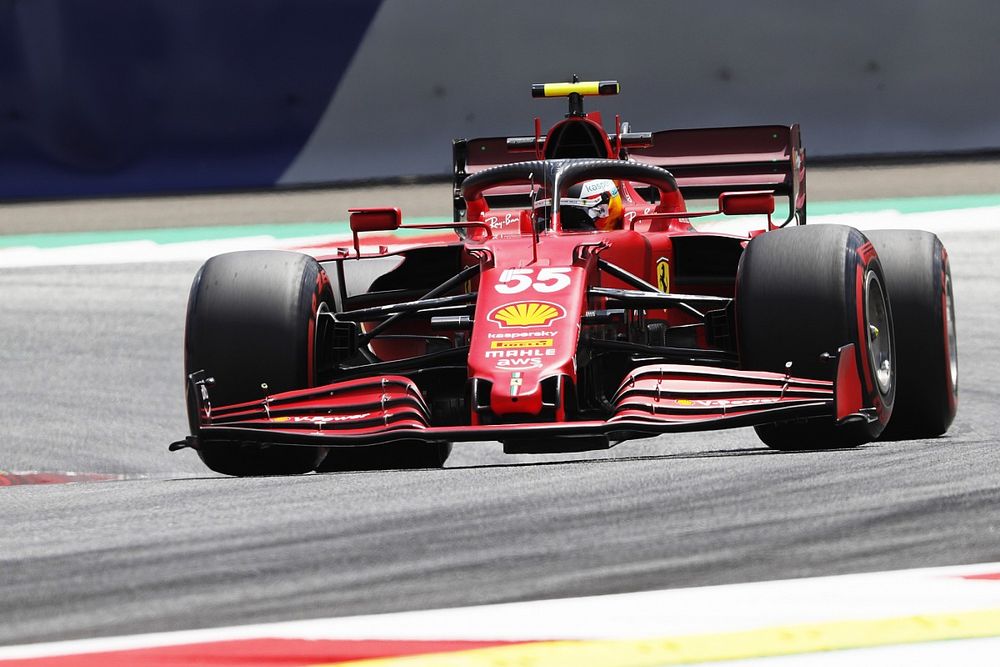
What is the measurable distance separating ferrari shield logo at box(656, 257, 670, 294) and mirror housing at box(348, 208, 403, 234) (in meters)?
1.03

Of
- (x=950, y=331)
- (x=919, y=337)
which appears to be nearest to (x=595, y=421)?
(x=919, y=337)

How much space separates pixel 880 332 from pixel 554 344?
123 centimetres

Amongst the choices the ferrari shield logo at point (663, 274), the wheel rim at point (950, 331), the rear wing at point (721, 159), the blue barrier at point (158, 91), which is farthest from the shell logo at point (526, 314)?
the blue barrier at point (158, 91)

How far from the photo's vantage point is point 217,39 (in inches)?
516

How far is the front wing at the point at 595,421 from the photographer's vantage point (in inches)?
196

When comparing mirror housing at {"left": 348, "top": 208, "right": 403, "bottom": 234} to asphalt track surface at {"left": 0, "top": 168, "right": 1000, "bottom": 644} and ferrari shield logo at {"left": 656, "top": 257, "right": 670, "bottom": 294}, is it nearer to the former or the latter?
ferrari shield logo at {"left": 656, "top": 257, "right": 670, "bottom": 294}

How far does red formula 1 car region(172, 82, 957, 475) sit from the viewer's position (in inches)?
203

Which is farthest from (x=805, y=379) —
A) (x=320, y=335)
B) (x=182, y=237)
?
(x=182, y=237)

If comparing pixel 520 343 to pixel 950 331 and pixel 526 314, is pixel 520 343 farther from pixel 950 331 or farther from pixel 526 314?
pixel 950 331

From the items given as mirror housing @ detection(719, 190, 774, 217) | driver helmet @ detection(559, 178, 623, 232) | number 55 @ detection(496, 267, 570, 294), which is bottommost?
number 55 @ detection(496, 267, 570, 294)

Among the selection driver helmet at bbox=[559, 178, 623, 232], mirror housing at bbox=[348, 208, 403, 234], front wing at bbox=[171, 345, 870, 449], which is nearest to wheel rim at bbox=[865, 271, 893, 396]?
front wing at bbox=[171, 345, 870, 449]

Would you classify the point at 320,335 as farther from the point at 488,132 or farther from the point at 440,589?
the point at 488,132

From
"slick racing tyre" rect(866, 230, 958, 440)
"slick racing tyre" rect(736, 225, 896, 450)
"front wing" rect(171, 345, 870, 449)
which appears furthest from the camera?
"slick racing tyre" rect(866, 230, 958, 440)

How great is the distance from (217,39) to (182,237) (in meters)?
1.85
